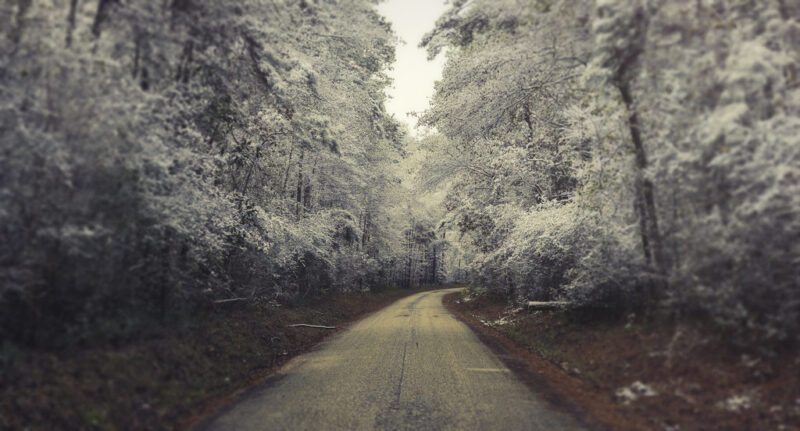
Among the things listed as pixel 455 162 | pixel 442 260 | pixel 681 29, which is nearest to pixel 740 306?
pixel 681 29

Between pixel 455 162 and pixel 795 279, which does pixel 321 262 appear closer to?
pixel 455 162

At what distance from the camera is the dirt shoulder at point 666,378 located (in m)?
5.12

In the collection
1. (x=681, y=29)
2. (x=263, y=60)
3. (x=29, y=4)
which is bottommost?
(x=29, y=4)

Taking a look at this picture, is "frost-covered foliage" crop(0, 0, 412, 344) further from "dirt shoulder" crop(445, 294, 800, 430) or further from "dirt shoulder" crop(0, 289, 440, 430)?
"dirt shoulder" crop(445, 294, 800, 430)

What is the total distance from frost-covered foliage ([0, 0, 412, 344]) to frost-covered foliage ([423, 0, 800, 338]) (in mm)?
4058

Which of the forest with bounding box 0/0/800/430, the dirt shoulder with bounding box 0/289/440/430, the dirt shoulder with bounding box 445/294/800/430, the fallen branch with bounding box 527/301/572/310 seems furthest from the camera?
the fallen branch with bounding box 527/301/572/310

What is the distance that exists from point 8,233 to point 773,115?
380 inches

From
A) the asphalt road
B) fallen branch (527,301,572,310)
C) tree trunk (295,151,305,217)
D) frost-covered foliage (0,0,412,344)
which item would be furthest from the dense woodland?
tree trunk (295,151,305,217)

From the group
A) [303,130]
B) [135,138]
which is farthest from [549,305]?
[135,138]

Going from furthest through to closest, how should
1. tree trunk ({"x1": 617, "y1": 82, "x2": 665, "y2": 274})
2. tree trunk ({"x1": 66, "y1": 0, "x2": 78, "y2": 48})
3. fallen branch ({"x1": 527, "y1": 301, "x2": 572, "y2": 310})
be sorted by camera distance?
fallen branch ({"x1": 527, "y1": 301, "x2": 572, "y2": 310}), tree trunk ({"x1": 617, "y1": 82, "x2": 665, "y2": 274}), tree trunk ({"x1": 66, "y1": 0, "x2": 78, "y2": 48})

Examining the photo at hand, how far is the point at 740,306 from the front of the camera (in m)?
5.53

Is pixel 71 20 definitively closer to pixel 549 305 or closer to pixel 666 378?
pixel 666 378

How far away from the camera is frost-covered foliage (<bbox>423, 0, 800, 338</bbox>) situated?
5473 millimetres

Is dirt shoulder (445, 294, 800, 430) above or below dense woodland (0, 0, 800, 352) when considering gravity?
below
